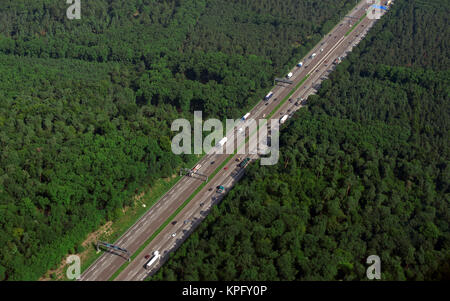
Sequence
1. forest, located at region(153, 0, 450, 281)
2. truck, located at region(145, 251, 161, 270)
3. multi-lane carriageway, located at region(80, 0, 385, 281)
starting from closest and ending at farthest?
forest, located at region(153, 0, 450, 281) < truck, located at region(145, 251, 161, 270) < multi-lane carriageway, located at region(80, 0, 385, 281)

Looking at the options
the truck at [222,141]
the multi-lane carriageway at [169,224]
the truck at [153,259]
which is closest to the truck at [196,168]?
the multi-lane carriageway at [169,224]

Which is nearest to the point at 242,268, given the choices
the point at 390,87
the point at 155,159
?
the point at 155,159

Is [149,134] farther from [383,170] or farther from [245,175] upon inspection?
[383,170]

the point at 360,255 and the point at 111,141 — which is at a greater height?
the point at 111,141

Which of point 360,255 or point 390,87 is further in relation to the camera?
point 390,87

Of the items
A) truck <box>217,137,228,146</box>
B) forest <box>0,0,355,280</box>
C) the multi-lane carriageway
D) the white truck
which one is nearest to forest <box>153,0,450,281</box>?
the white truck

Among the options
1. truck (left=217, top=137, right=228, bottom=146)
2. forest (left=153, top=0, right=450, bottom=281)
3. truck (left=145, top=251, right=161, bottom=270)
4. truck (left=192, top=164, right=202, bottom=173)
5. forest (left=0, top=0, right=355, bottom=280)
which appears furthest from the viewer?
truck (left=217, top=137, right=228, bottom=146)

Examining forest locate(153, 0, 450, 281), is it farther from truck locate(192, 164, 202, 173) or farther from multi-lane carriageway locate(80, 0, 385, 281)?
truck locate(192, 164, 202, 173)

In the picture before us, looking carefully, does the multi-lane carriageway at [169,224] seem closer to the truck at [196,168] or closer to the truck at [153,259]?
the truck at [153,259]

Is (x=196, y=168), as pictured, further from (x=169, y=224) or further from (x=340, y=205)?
(x=340, y=205)
